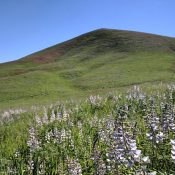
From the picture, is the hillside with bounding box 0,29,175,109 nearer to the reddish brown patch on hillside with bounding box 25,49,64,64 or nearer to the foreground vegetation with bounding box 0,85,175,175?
the reddish brown patch on hillside with bounding box 25,49,64,64

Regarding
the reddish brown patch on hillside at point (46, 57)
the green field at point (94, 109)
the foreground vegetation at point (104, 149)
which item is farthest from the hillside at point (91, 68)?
the foreground vegetation at point (104, 149)

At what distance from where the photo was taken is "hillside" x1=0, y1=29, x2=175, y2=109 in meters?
43.5

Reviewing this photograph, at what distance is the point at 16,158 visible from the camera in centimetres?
910

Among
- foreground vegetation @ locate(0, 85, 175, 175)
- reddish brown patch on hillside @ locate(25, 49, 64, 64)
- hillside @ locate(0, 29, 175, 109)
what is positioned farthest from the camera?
reddish brown patch on hillside @ locate(25, 49, 64, 64)

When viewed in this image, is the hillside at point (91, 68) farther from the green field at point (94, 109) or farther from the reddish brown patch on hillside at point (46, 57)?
the green field at point (94, 109)

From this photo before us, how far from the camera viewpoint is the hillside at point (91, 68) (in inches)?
1713

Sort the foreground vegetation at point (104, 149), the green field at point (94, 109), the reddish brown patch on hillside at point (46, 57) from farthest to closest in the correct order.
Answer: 1. the reddish brown patch on hillside at point (46, 57)
2. the green field at point (94, 109)
3. the foreground vegetation at point (104, 149)

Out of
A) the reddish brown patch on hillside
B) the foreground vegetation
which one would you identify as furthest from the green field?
the reddish brown patch on hillside

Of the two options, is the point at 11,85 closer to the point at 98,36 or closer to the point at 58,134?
the point at 58,134

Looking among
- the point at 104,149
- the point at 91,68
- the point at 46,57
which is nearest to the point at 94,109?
the point at 104,149

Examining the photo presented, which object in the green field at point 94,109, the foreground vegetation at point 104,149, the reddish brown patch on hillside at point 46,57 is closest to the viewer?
the foreground vegetation at point 104,149

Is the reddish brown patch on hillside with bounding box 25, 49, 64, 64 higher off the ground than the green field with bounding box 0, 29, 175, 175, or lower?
higher

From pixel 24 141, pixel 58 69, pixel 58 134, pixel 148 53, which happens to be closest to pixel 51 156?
pixel 58 134

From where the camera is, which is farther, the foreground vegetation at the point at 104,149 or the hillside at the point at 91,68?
the hillside at the point at 91,68
